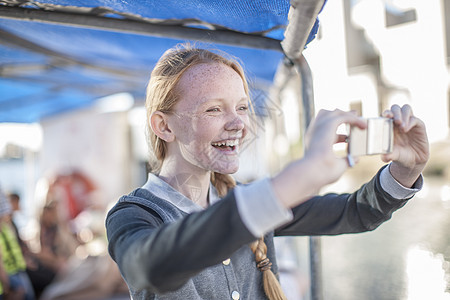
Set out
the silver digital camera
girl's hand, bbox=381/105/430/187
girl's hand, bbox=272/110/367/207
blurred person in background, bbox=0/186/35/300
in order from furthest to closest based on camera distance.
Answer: blurred person in background, bbox=0/186/35/300, girl's hand, bbox=381/105/430/187, the silver digital camera, girl's hand, bbox=272/110/367/207

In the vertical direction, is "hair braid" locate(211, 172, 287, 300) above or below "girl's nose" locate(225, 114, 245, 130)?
below

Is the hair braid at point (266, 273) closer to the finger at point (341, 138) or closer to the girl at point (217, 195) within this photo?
the girl at point (217, 195)

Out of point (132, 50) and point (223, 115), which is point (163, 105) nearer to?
point (223, 115)

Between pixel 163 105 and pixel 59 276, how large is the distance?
3.22 metres

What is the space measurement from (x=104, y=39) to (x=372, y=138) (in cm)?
170

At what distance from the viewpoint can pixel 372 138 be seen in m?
0.84

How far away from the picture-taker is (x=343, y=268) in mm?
5371

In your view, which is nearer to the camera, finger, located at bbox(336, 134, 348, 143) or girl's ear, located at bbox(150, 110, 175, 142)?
finger, located at bbox(336, 134, 348, 143)

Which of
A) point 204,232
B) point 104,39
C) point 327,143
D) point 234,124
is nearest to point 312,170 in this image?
point 327,143

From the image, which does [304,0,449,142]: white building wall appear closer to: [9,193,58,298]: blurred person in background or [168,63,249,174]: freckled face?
[9,193,58,298]: blurred person in background

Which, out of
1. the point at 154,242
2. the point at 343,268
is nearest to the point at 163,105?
the point at 154,242

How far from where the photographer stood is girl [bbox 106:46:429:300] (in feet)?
2.25

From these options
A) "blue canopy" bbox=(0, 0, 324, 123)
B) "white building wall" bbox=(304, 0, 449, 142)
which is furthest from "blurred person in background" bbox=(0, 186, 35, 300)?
"white building wall" bbox=(304, 0, 449, 142)

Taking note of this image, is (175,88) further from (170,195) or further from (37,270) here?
(37,270)
